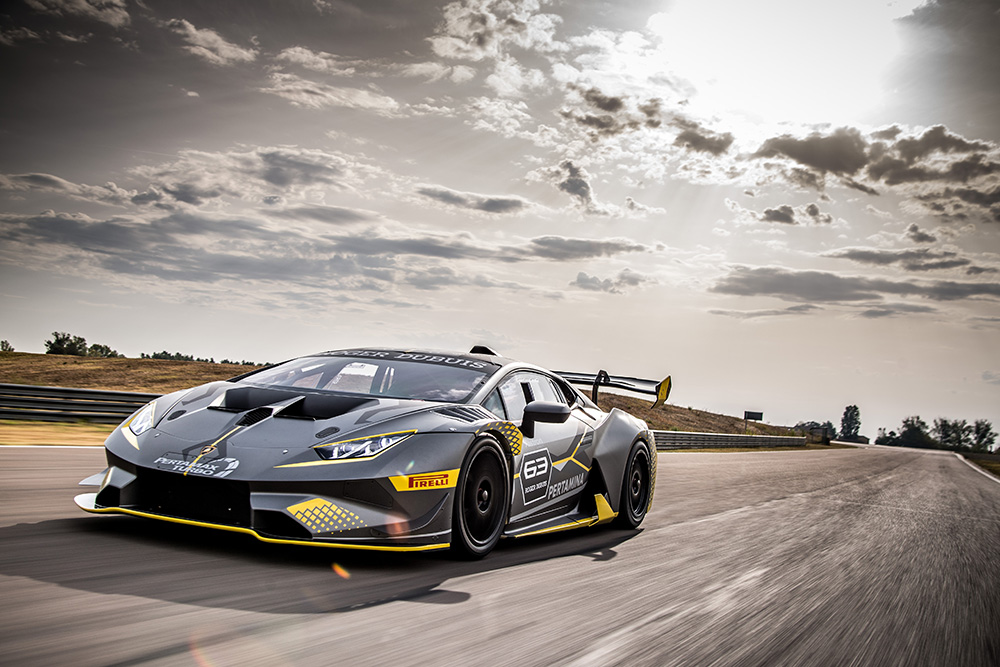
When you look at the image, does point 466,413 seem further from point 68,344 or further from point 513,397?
point 68,344

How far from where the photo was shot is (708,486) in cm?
1252

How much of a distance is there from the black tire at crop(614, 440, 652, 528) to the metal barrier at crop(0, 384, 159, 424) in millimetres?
9174

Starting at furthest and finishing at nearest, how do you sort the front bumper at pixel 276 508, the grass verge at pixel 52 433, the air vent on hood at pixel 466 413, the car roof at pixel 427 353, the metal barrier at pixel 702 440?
the metal barrier at pixel 702 440 → the grass verge at pixel 52 433 → the car roof at pixel 427 353 → the air vent on hood at pixel 466 413 → the front bumper at pixel 276 508

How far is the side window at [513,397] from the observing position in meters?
5.79

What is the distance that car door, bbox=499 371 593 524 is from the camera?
5609 mm

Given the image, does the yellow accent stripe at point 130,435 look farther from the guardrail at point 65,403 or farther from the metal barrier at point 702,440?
the metal barrier at point 702,440

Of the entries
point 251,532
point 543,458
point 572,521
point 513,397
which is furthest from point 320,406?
point 572,521

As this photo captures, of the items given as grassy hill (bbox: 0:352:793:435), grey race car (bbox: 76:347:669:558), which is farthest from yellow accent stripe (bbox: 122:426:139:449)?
grassy hill (bbox: 0:352:793:435)

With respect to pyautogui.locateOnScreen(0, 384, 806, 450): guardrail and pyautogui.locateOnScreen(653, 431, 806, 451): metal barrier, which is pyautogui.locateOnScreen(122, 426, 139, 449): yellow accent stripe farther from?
pyautogui.locateOnScreen(653, 431, 806, 451): metal barrier

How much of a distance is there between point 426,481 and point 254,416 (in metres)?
0.99

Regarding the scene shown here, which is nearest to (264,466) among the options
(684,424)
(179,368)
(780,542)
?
(780,542)

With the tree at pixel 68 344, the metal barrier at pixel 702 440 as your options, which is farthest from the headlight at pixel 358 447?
the tree at pixel 68 344

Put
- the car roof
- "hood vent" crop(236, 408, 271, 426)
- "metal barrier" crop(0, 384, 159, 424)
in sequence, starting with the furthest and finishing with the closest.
→ "metal barrier" crop(0, 384, 159, 424)
the car roof
"hood vent" crop(236, 408, 271, 426)

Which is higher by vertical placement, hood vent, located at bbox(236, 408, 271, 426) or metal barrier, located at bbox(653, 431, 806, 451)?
hood vent, located at bbox(236, 408, 271, 426)
